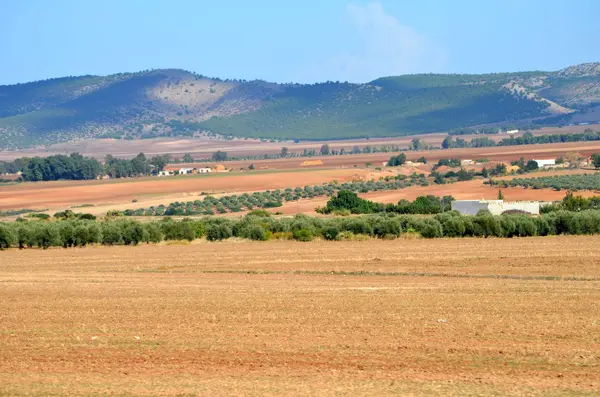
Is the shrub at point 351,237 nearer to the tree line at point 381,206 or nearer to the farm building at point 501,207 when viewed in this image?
the farm building at point 501,207

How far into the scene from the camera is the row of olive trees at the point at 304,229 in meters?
41.3

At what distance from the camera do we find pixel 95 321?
62.6 feet

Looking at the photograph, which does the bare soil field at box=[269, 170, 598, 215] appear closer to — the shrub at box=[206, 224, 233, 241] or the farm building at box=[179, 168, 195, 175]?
the shrub at box=[206, 224, 233, 241]

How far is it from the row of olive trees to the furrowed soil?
9.70 m

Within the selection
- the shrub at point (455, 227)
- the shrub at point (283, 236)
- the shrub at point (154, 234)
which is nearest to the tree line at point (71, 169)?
the shrub at point (154, 234)

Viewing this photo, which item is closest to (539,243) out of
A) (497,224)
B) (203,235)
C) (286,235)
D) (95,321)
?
(497,224)

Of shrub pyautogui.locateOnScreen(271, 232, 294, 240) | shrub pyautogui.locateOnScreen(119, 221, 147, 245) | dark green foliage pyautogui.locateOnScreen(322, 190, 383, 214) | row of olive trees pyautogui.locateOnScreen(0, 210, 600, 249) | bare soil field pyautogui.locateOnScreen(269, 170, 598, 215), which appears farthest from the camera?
bare soil field pyautogui.locateOnScreen(269, 170, 598, 215)

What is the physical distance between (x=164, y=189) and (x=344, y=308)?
243 ft

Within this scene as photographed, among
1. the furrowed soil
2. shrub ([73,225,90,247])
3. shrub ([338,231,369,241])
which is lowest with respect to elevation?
shrub ([338,231,369,241])

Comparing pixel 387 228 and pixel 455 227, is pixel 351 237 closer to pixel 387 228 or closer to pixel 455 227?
pixel 387 228

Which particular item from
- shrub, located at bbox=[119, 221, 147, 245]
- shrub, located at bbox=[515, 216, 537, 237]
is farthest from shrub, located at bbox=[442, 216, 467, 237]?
shrub, located at bbox=[119, 221, 147, 245]

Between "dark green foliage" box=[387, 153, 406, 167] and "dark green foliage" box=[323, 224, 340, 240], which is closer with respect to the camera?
"dark green foliage" box=[323, 224, 340, 240]

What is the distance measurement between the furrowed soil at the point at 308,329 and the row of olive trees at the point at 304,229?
970 centimetres

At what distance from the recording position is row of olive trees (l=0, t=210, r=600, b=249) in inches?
1625
